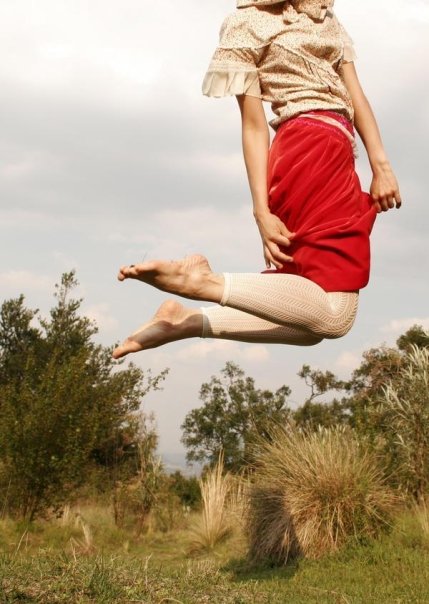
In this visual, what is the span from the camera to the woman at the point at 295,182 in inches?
98.7

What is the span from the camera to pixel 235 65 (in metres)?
2.73

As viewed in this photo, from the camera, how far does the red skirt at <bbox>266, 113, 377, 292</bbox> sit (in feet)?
8.45

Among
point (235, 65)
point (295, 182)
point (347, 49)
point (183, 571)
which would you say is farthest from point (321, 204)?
point (183, 571)

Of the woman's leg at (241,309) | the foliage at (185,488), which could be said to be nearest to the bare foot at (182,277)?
the woman's leg at (241,309)

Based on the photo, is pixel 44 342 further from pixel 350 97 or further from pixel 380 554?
pixel 350 97

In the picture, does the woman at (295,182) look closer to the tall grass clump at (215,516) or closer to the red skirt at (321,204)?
the red skirt at (321,204)

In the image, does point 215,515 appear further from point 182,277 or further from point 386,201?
point 182,277

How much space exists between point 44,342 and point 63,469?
10195 millimetres

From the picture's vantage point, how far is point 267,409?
19.5 metres

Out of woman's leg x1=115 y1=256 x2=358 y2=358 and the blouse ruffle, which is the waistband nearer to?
the blouse ruffle

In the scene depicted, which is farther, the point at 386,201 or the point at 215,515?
the point at 215,515

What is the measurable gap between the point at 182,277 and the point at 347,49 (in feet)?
4.06

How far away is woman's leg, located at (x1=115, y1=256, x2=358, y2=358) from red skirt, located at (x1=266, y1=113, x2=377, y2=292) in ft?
0.30

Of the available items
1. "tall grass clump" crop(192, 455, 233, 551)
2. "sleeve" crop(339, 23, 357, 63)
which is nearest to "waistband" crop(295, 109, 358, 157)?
"sleeve" crop(339, 23, 357, 63)
